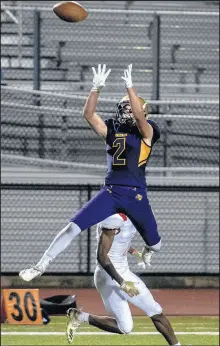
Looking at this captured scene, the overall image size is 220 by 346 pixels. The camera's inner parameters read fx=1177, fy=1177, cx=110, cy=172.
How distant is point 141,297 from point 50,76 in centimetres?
920

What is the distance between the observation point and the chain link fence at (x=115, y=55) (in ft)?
57.6

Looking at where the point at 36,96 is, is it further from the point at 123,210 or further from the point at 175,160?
the point at 123,210

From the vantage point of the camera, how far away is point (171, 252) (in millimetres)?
16922

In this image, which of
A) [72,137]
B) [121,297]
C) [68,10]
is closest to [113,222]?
[121,297]

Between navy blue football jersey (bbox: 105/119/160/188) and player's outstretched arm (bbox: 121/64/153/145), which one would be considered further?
navy blue football jersey (bbox: 105/119/160/188)

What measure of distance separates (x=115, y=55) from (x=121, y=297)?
8.97 m

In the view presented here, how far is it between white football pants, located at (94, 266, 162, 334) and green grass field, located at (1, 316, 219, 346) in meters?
2.52

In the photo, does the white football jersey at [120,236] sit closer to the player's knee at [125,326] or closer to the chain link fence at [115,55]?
the player's knee at [125,326]

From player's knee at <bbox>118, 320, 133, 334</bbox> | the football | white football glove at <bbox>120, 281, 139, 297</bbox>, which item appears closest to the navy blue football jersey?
white football glove at <bbox>120, 281, 139, 297</bbox>

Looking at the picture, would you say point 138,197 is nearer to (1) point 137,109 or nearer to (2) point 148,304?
(1) point 137,109

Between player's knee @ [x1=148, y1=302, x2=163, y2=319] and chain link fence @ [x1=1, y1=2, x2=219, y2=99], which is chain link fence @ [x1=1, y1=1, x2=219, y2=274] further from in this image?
player's knee @ [x1=148, y1=302, x2=163, y2=319]

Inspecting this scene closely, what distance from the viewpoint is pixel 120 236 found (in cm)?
945

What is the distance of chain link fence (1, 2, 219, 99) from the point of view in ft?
57.6

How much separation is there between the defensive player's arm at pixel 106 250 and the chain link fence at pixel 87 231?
6.88 metres
